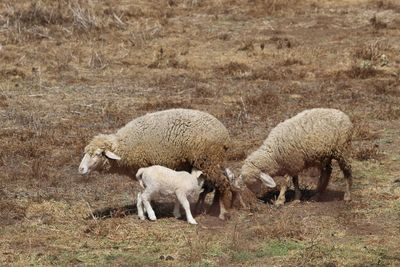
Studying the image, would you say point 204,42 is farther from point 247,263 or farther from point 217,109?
point 247,263

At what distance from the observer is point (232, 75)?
62.0 ft

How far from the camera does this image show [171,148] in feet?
32.2

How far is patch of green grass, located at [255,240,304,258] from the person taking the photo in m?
8.19

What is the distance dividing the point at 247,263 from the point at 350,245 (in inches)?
47.9

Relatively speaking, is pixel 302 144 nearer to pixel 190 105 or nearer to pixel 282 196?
pixel 282 196

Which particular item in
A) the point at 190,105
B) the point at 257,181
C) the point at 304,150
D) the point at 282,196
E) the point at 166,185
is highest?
the point at 304,150

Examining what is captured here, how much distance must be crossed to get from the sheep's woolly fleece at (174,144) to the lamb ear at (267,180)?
0.68 metres

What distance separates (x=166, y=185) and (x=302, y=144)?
2036 millimetres

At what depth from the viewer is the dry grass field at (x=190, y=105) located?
8508 mm

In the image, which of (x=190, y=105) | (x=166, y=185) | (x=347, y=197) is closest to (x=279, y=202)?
(x=347, y=197)

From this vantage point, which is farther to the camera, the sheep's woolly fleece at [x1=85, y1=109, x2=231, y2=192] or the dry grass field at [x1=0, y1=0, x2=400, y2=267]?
the sheep's woolly fleece at [x1=85, y1=109, x2=231, y2=192]

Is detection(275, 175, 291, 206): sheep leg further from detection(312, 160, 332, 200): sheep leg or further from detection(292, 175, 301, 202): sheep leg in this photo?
detection(312, 160, 332, 200): sheep leg

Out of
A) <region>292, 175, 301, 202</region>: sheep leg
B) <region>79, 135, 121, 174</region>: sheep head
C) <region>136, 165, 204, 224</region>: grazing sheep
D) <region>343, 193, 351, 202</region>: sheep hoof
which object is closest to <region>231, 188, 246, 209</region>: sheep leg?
<region>136, 165, 204, 224</region>: grazing sheep

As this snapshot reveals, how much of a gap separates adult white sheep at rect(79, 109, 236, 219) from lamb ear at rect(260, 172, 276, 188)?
0.60 m
